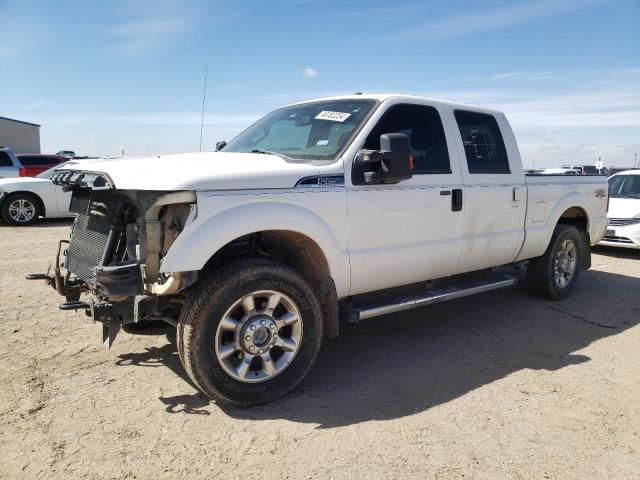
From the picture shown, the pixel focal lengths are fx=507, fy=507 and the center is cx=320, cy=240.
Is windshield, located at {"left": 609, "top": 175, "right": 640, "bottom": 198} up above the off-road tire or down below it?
above

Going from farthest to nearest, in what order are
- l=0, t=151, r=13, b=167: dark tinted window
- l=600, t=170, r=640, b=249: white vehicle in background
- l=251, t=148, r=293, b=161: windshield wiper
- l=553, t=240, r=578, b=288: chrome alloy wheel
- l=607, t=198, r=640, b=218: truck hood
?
l=0, t=151, r=13, b=167: dark tinted window < l=607, t=198, r=640, b=218: truck hood < l=600, t=170, r=640, b=249: white vehicle in background < l=553, t=240, r=578, b=288: chrome alloy wheel < l=251, t=148, r=293, b=161: windshield wiper

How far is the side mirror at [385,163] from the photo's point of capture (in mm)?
3555

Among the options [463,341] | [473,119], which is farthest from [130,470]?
[473,119]

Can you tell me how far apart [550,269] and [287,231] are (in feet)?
12.2

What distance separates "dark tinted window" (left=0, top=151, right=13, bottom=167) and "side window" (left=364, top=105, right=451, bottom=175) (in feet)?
45.6

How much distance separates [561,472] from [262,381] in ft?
5.91

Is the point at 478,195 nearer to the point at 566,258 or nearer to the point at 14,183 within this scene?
the point at 566,258

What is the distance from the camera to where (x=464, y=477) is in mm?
2623

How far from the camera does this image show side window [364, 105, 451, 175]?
412 centimetres

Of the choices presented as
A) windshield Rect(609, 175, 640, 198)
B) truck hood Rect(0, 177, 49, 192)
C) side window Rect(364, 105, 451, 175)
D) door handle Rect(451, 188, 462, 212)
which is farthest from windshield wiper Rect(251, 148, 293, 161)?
truck hood Rect(0, 177, 49, 192)

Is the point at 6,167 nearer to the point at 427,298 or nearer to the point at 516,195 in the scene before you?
the point at 427,298

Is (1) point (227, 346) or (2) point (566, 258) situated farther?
(2) point (566, 258)

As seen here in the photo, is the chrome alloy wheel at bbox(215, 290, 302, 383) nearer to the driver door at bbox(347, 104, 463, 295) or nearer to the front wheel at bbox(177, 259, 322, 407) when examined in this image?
the front wheel at bbox(177, 259, 322, 407)

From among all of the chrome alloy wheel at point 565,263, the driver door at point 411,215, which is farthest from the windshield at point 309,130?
the chrome alloy wheel at point 565,263
